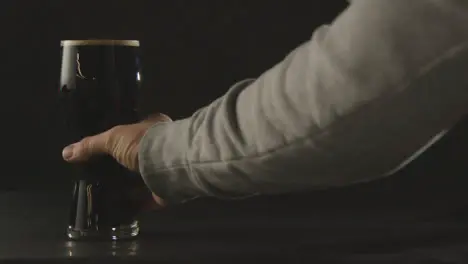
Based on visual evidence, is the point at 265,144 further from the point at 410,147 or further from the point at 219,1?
the point at 219,1

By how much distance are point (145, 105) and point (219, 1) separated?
0.20m

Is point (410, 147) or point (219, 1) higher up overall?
point (219, 1)

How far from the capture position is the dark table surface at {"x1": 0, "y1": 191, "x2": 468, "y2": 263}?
2.62 ft

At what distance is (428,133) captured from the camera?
644 millimetres

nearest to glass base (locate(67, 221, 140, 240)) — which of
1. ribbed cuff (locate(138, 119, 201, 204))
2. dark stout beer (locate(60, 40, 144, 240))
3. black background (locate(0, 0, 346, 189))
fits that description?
dark stout beer (locate(60, 40, 144, 240))

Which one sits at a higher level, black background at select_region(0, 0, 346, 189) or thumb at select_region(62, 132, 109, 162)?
Answer: black background at select_region(0, 0, 346, 189)

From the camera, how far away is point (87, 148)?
2.94 feet

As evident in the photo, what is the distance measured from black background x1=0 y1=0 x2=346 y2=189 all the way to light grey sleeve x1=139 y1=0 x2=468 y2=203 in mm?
527

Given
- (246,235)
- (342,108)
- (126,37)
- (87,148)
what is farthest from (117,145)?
(126,37)

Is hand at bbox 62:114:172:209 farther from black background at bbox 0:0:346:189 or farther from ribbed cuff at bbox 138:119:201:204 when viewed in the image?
black background at bbox 0:0:346:189

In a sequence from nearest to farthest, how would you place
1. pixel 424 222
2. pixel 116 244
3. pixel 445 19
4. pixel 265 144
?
1. pixel 445 19
2. pixel 265 144
3. pixel 116 244
4. pixel 424 222

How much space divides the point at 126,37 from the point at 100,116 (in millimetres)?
387

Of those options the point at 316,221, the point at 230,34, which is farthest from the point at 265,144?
the point at 230,34

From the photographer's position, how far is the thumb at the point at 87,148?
88cm
